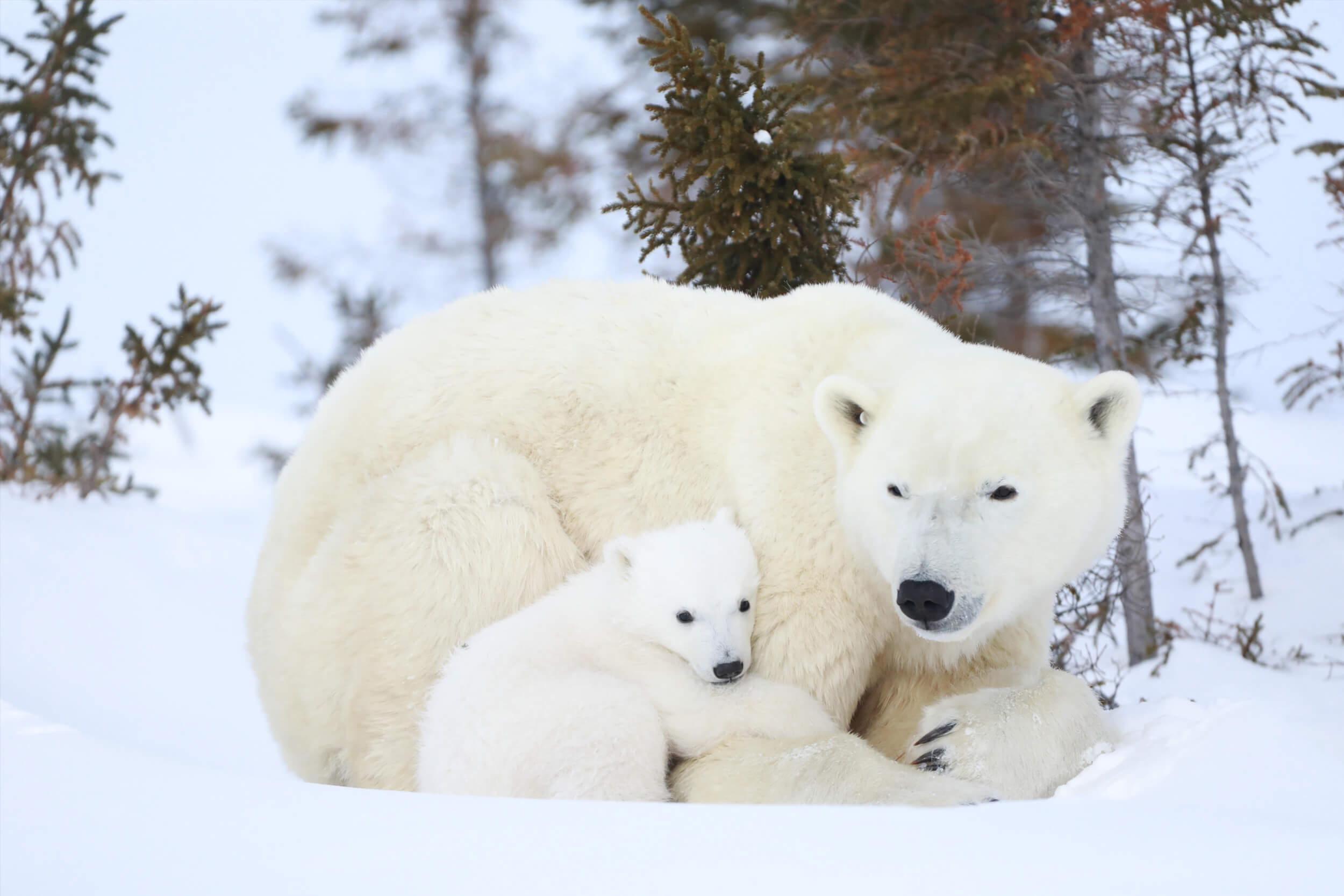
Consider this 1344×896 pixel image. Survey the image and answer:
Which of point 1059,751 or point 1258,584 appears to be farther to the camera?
point 1258,584

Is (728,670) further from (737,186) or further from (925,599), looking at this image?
(737,186)

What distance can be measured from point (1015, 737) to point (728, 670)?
78 cm

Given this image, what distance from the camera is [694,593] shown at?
118 inches

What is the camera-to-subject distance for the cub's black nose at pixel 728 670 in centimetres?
294

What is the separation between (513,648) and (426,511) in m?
0.58

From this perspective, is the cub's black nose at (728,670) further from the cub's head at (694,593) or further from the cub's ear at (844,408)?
the cub's ear at (844,408)

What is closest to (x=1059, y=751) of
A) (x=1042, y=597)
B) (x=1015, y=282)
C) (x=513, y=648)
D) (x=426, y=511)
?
(x=1042, y=597)

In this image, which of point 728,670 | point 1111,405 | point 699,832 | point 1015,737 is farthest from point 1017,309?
point 699,832

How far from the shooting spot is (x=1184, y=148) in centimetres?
929

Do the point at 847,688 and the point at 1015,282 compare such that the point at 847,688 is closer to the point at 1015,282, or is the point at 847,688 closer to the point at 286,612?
the point at 286,612

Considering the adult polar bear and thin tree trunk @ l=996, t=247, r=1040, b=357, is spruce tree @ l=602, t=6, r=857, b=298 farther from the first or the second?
thin tree trunk @ l=996, t=247, r=1040, b=357

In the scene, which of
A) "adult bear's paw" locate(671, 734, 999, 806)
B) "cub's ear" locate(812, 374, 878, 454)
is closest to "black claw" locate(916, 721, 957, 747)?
"adult bear's paw" locate(671, 734, 999, 806)

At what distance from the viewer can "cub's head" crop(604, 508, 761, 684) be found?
297 cm

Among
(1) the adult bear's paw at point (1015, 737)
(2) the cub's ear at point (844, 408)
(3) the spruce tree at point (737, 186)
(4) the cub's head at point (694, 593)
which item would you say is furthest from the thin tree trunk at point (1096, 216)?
(4) the cub's head at point (694, 593)
